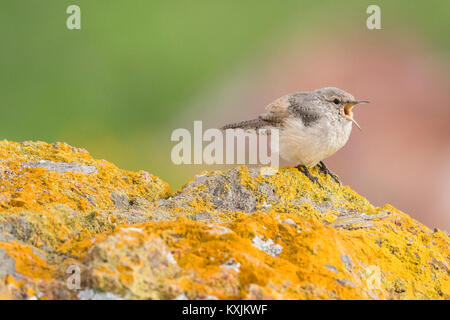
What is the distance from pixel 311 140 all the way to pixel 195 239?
2.40m

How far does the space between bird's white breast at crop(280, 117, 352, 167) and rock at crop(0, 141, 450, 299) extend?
58cm

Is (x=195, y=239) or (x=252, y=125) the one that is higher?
(x=252, y=125)

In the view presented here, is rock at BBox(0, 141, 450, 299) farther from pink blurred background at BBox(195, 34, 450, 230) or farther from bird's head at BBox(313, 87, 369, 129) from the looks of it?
pink blurred background at BBox(195, 34, 450, 230)

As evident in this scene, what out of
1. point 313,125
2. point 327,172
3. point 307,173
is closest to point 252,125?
point 313,125

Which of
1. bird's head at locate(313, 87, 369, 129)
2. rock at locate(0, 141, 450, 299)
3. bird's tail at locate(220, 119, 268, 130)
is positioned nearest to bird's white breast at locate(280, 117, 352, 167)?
bird's head at locate(313, 87, 369, 129)

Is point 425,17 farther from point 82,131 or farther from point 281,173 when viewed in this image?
point 281,173

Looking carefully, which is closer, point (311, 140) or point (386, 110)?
point (311, 140)

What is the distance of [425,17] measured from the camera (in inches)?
454

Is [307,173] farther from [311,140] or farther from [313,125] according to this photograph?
[313,125]

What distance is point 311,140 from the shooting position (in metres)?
4.97

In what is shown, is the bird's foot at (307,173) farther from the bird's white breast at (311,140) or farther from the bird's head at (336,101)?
the bird's head at (336,101)

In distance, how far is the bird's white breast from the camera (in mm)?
4953
